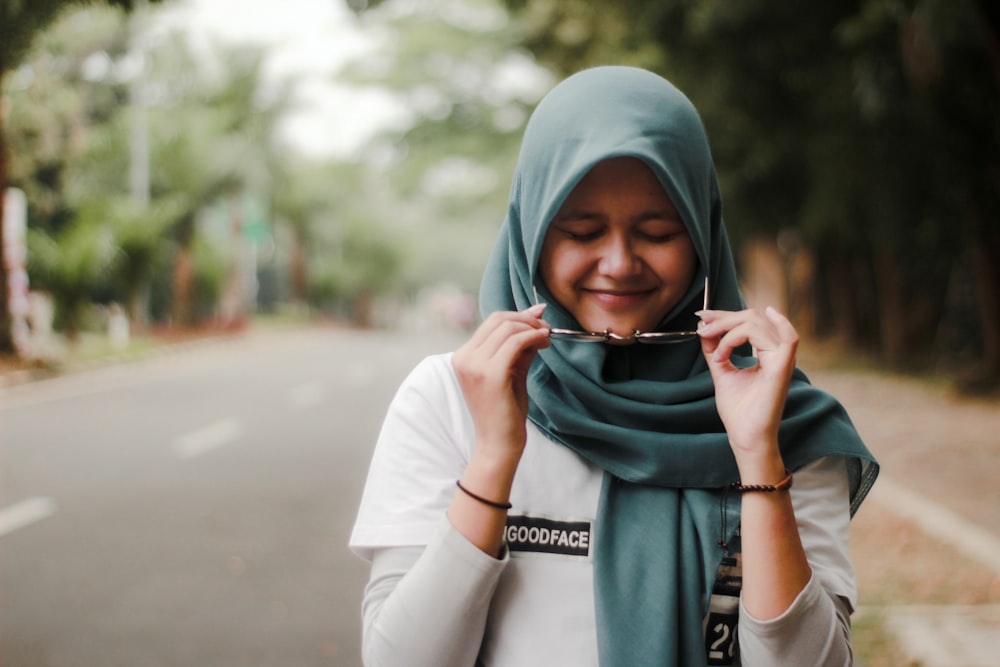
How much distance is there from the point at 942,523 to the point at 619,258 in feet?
17.5

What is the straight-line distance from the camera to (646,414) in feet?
5.26

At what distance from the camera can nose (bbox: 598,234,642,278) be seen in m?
1.60

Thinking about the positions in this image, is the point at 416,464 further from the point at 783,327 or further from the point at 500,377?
the point at 783,327

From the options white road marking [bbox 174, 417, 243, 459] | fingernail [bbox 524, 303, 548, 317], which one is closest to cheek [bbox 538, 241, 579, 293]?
fingernail [bbox 524, 303, 548, 317]

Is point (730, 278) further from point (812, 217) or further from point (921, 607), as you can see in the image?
point (812, 217)

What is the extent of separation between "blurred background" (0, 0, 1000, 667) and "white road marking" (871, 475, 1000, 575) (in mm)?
31

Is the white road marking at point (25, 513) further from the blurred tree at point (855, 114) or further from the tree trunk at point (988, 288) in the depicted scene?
the tree trunk at point (988, 288)

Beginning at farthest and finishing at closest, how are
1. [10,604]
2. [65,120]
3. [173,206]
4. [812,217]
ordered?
[65,120] < [173,206] < [812,217] < [10,604]

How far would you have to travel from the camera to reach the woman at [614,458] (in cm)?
148

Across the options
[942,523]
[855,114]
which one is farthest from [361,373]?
[942,523]

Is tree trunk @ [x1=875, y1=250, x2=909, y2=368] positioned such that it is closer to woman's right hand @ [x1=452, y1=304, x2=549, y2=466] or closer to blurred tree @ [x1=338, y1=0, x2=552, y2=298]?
blurred tree @ [x1=338, y1=0, x2=552, y2=298]

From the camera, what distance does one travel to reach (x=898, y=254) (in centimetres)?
1608

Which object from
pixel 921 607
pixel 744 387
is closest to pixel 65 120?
pixel 921 607

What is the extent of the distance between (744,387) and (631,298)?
0.70ft
